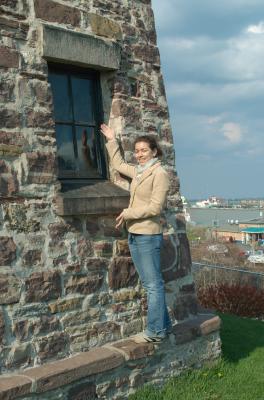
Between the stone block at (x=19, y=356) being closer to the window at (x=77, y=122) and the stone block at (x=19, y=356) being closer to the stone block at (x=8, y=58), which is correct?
the window at (x=77, y=122)

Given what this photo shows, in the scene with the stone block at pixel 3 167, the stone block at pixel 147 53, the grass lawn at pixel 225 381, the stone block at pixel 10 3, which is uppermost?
the stone block at pixel 10 3

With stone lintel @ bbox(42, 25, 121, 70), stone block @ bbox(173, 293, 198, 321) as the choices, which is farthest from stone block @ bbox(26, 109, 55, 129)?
stone block @ bbox(173, 293, 198, 321)

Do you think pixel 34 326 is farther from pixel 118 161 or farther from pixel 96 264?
pixel 118 161

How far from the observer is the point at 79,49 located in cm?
468

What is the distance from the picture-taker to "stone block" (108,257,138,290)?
15.8 ft

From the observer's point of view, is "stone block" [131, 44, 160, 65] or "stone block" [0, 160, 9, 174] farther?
"stone block" [131, 44, 160, 65]

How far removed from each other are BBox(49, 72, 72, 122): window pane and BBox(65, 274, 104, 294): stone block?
1.50 meters

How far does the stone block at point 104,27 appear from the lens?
4.88 metres

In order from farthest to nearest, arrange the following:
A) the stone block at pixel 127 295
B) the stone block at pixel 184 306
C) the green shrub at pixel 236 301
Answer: the green shrub at pixel 236 301 → the stone block at pixel 184 306 → the stone block at pixel 127 295

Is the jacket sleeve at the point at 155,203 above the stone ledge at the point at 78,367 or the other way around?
above

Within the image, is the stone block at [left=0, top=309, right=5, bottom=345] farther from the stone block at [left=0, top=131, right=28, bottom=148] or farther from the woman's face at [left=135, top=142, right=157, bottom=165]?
the woman's face at [left=135, top=142, right=157, bottom=165]

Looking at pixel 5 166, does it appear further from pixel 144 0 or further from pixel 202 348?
pixel 202 348

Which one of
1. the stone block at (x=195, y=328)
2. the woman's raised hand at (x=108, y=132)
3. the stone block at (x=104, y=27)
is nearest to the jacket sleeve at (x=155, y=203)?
the woman's raised hand at (x=108, y=132)

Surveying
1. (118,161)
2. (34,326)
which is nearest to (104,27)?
(118,161)
